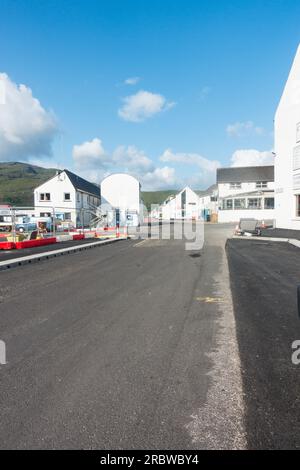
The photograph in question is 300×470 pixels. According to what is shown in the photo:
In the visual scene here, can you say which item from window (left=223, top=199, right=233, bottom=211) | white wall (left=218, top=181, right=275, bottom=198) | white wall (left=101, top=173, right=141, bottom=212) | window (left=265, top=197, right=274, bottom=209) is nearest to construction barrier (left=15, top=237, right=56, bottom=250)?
white wall (left=101, top=173, right=141, bottom=212)

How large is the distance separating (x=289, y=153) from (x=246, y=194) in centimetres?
2770

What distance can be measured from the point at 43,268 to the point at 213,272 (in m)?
5.86

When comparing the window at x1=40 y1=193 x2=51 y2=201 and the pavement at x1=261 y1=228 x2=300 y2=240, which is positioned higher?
the window at x1=40 y1=193 x2=51 y2=201

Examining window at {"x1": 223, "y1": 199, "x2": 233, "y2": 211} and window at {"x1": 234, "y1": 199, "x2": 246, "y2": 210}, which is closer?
window at {"x1": 234, "y1": 199, "x2": 246, "y2": 210}

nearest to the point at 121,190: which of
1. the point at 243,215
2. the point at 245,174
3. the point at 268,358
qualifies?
the point at 243,215

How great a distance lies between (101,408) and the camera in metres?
2.51

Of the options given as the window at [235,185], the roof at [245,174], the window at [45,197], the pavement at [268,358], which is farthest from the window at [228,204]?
the pavement at [268,358]

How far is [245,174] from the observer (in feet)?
208

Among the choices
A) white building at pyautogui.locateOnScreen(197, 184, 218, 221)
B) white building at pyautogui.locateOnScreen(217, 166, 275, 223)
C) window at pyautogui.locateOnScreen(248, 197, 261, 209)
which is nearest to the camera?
white building at pyautogui.locateOnScreen(217, 166, 275, 223)

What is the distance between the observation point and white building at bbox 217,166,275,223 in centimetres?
4822

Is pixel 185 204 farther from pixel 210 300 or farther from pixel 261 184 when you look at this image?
pixel 210 300

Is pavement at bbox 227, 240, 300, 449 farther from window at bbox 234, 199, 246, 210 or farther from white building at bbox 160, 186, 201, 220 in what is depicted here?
white building at bbox 160, 186, 201, 220

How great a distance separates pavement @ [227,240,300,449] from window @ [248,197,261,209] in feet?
146
